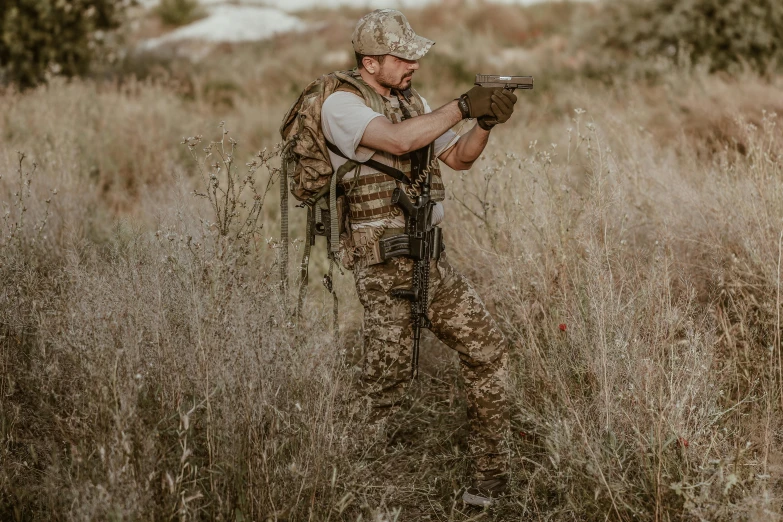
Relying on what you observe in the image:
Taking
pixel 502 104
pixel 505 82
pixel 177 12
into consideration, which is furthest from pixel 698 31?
pixel 177 12

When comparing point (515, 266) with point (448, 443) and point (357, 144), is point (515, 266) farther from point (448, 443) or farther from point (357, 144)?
point (357, 144)

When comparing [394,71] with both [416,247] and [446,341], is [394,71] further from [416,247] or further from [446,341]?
[446,341]

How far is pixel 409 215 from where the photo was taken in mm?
3496

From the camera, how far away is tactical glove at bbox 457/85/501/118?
332 centimetres

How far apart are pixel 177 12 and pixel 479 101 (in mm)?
20512

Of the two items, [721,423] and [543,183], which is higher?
[543,183]

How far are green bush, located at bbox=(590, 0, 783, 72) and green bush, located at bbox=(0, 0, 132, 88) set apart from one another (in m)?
8.25

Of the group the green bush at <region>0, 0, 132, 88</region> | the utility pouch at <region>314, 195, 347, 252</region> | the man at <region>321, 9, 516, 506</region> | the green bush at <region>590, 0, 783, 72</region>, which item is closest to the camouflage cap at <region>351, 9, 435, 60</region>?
A: the man at <region>321, 9, 516, 506</region>

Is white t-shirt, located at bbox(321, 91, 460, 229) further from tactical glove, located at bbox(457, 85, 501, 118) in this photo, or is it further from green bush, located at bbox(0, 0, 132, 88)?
green bush, located at bbox(0, 0, 132, 88)

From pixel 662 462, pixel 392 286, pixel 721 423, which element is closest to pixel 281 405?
pixel 392 286

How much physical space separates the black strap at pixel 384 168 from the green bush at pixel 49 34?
8787 mm

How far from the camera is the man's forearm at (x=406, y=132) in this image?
328 centimetres

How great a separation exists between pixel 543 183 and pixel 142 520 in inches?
125

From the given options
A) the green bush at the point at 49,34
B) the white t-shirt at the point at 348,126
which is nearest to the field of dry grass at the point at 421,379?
the white t-shirt at the point at 348,126
